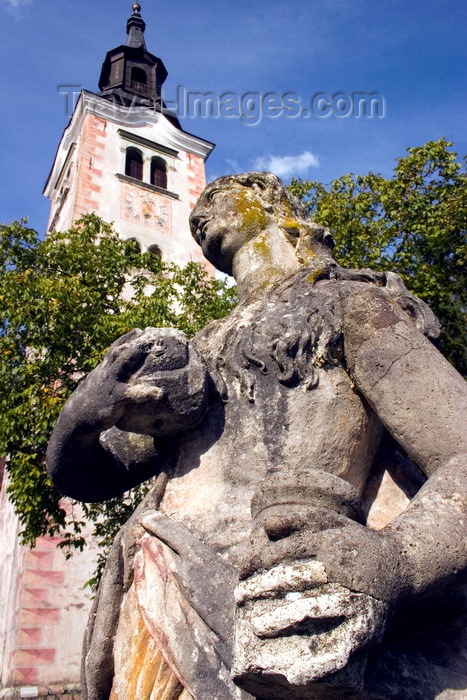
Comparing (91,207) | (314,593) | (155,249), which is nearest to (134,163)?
(91,207)

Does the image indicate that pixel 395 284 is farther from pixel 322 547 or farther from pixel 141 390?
pixel 322 547

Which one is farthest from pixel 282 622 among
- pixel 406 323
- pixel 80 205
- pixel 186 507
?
pixel 80 205

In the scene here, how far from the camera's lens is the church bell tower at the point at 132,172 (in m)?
21.4

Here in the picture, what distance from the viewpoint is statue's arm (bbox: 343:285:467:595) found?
1.55m

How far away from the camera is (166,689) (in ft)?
5.89

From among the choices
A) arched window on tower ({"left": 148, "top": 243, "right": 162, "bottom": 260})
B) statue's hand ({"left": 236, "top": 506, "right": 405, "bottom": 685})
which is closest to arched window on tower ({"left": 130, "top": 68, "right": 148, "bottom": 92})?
arched window on tower ({"left": 148, "top": 243, "right": 162, "bottom": 260})

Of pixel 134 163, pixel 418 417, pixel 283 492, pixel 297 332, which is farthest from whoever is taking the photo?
pixel 134 163

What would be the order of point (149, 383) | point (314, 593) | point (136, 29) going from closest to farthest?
point (314, 593)
point (149, 383)
point (136, 29)

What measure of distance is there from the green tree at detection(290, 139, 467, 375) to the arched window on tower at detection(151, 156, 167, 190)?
1292 centimetres

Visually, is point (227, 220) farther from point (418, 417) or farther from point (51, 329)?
point (51, 329)

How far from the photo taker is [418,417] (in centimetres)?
198

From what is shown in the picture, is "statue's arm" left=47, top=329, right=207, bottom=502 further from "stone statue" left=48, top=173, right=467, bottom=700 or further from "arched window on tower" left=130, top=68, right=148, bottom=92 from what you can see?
"arched window on tower" left=130, top=68, right=148, bottom=92

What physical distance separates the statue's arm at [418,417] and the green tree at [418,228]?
8503 millimetres

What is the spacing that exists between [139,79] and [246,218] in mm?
32561
